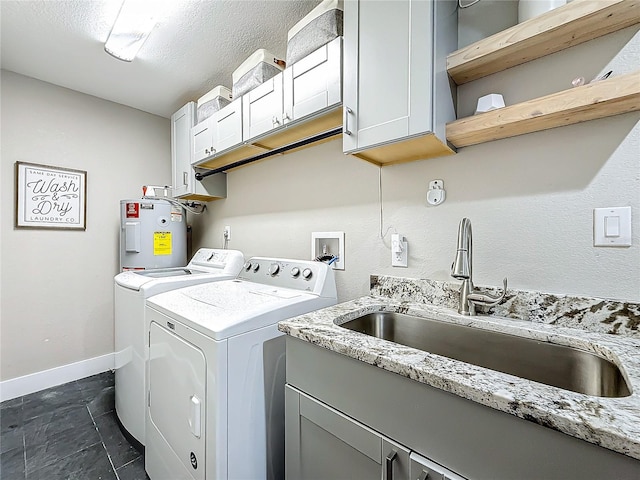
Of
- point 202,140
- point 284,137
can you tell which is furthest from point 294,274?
point 202,140

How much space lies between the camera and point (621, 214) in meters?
0.93

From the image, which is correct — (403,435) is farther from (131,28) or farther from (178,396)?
(131,28)

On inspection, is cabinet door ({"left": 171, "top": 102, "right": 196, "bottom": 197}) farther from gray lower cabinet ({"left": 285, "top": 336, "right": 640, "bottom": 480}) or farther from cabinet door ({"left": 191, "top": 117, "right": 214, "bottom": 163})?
gray lower cabinet ({"left": 285, "top": 336, "right": 640, "bottom": 480})

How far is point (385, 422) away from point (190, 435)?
2.74 ft

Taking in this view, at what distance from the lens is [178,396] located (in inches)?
48.2

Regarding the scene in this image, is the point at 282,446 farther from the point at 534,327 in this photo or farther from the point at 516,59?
the point at 516,59

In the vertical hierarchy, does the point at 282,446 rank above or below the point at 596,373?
below

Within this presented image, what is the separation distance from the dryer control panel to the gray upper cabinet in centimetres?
65

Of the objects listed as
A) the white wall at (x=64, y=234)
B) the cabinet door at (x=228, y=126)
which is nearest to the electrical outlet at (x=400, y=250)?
the cabinet door at (x=228, y=126)

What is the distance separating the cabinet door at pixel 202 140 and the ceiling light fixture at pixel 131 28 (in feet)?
1.87

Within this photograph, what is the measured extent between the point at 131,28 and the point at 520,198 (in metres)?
2.24

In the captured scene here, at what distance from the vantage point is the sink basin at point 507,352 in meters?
0.82

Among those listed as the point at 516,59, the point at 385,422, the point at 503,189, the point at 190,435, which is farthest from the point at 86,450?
the point at 516,59

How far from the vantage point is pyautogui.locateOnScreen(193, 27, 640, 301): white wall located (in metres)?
0.94
